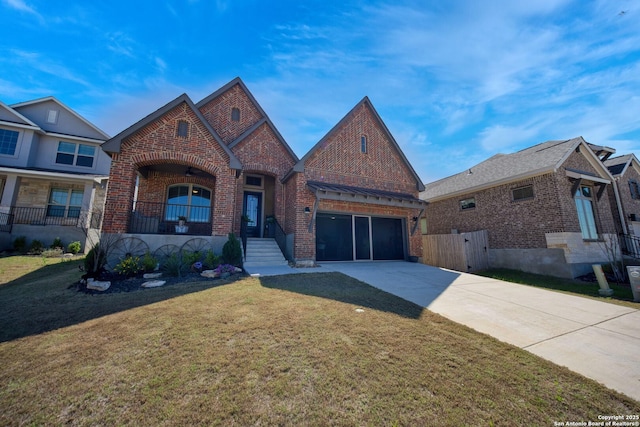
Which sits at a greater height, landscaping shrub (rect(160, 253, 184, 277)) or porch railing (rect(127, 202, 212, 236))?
porch railing (rect(127, 202, 212, 236))

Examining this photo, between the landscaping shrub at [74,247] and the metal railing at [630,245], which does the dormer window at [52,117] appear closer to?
the landscaping shrub at [74,247]

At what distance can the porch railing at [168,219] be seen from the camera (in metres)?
10.5

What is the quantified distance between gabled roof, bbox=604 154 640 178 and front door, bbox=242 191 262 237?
22.8m

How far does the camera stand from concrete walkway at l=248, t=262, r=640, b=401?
301cm

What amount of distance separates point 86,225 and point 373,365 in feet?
61.9

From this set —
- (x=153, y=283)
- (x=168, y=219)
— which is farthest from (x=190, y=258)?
(x=168, y=219)

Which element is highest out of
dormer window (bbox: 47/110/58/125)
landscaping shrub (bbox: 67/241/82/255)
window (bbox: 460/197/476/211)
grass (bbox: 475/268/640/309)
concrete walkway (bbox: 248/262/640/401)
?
dormer window (bbox: 47/110/58/125)

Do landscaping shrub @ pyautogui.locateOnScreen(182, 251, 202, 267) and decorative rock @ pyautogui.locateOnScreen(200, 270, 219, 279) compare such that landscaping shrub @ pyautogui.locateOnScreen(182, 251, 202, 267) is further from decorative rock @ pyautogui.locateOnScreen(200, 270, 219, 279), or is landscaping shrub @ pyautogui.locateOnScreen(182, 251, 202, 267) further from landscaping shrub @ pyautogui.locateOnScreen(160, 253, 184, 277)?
decorative rock @ pyautogui.locateOnScreen(200, 270, 219, 279)

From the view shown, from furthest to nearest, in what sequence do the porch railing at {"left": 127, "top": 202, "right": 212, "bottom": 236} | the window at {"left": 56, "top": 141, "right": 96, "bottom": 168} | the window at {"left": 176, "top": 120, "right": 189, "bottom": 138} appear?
the window at {"left": 56, "top": 141, "right": 96, "bottom": 168} < the porch railing at {"left": 127, "top": 202, "right": 212, "bottom": 236} < the window at {"left": 176, "top": 120, "right": 189, "bottom": 138}

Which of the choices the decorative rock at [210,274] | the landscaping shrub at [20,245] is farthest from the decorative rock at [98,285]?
the landscaping shrub at [20,245]

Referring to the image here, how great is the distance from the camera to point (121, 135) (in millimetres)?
8555

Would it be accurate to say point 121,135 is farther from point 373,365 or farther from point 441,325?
point 441,325

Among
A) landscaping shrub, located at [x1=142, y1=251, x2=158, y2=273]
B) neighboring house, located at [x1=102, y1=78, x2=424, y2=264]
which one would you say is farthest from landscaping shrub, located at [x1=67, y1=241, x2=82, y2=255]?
landscaping shrub, located at [x1=142, y1=251, x2=158, y2=273]

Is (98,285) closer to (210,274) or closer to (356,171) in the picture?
(210,274)
